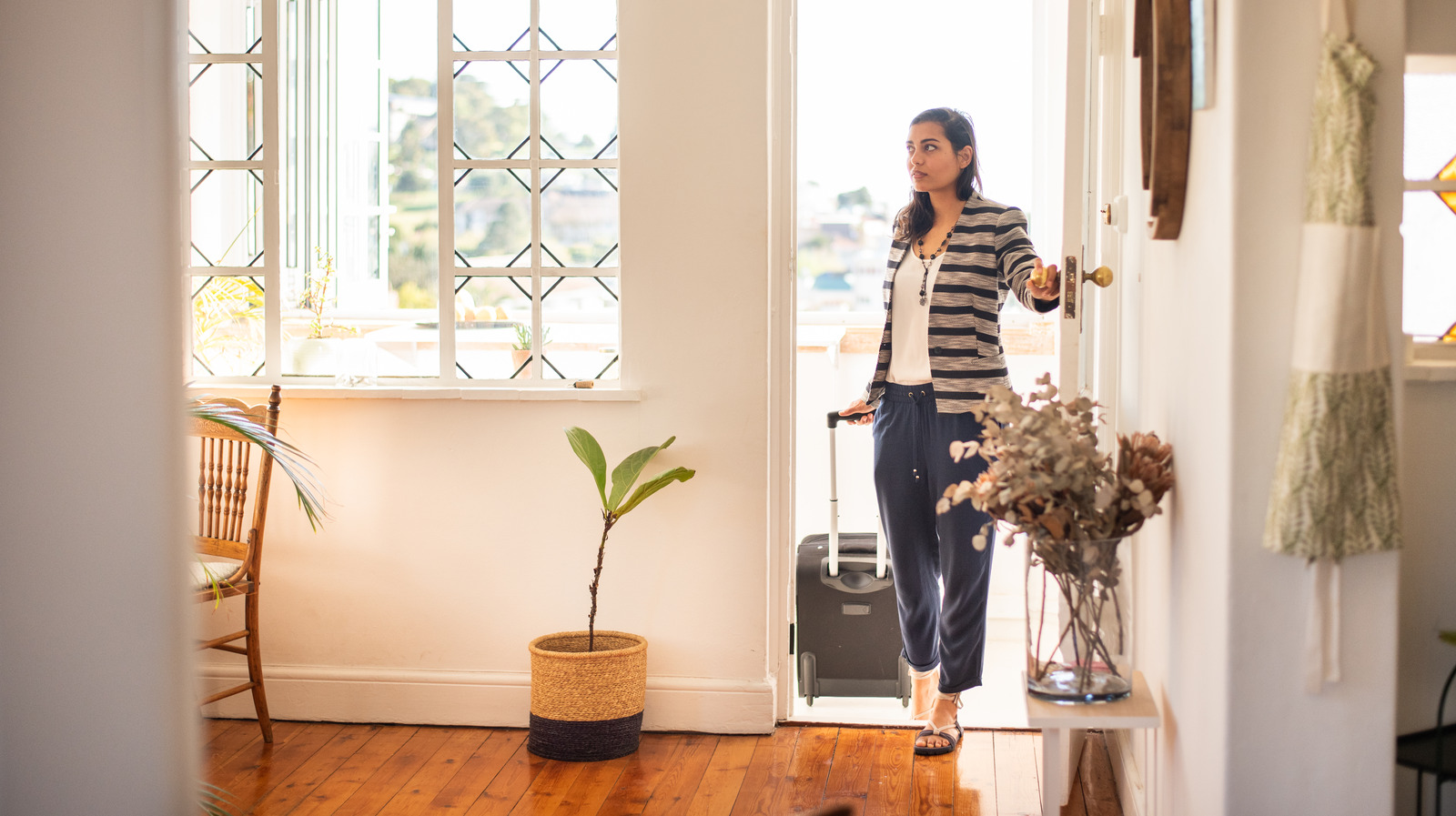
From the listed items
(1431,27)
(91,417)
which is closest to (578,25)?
(1431,27)

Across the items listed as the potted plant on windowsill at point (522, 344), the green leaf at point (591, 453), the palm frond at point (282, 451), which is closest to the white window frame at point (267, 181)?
the palm frond at point (282, 451)

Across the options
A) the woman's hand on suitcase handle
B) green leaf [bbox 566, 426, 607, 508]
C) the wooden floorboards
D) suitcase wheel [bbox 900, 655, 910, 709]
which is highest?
the woman's hand on suitcase handle

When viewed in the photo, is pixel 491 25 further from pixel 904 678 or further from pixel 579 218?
pixel 904 678

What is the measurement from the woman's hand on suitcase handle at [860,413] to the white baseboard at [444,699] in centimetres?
74

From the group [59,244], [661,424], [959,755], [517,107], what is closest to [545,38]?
[517,107]

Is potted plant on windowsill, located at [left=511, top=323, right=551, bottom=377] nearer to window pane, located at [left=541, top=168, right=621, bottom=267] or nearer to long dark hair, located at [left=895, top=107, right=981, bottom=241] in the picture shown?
window pane, located at [left=541, top=168, right=621, bottom=267]

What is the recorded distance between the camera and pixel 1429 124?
5.75 feet

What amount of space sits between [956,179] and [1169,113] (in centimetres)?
98

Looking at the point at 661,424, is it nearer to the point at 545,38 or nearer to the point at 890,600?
the point at 890,600

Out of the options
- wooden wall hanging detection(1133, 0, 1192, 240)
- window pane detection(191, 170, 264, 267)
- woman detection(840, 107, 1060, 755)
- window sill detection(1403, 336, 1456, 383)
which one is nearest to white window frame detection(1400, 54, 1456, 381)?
window sill detection(1403, 336, 1456, 383)

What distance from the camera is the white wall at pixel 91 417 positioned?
0.35m

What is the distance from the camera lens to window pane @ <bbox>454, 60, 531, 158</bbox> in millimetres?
2900

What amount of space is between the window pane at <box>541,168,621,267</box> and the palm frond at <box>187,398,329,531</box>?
2.76 feet

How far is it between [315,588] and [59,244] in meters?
2.80
